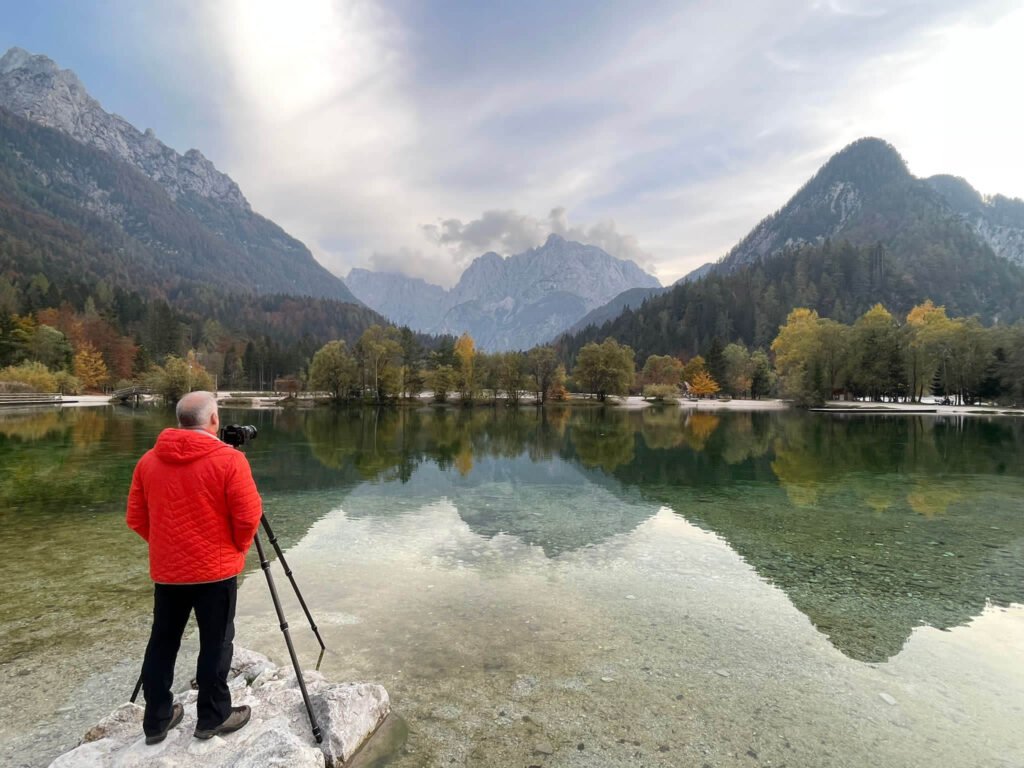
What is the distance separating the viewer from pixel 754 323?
619 ft

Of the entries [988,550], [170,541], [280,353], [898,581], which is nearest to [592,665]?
[170,541]

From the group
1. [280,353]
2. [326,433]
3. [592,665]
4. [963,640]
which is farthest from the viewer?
[280,353]

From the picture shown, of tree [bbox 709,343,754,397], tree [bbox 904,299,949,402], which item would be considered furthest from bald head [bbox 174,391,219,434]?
tree [bbox 709,343,754,397]

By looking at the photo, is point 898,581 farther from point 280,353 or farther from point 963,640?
point 280,353

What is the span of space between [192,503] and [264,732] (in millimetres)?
2136

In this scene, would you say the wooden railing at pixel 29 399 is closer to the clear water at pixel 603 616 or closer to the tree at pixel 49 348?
the tree at pixel 49 348

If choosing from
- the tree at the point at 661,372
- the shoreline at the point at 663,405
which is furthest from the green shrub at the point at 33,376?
the tree at the point at 661,372

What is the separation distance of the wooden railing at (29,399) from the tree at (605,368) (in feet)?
282

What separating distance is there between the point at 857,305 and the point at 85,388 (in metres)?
220

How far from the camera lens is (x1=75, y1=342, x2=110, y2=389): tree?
98.0 m

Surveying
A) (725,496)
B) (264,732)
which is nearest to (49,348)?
(725,496)

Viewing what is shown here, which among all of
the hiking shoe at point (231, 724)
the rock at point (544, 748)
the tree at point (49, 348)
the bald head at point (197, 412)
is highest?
the tree at point (49, 348)

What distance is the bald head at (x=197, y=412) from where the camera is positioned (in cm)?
441

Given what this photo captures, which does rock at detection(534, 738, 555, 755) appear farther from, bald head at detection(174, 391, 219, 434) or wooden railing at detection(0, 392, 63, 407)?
wooden railing at detection(0, 392, 63, 407)
